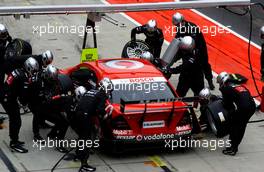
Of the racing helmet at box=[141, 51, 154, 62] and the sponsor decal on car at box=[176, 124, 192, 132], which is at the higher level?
the racing helmet at box=[141, 51, 154, 62]

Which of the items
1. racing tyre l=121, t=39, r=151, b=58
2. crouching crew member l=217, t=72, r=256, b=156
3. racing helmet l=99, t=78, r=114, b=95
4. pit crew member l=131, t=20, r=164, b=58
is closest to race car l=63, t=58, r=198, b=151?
racing helmet l=99, t=78, r=114, b=95

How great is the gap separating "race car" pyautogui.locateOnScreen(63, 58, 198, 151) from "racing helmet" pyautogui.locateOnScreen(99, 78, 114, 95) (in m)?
0.33

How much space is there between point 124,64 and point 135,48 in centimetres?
299

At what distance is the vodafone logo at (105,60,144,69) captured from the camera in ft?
57.2

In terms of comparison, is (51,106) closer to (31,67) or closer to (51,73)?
(51,73)

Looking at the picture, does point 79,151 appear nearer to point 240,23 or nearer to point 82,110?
point 82,110

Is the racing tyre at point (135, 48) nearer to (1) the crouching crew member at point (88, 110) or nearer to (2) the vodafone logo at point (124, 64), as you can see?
(2) the vodafone logo at point (124, 64)

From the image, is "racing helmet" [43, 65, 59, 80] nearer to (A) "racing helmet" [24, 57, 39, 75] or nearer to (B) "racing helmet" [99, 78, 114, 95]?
(A) "racing helmet" [24, 57, 39, 75]

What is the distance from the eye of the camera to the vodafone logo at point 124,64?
17.4 meters

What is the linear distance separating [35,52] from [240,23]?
7.33m

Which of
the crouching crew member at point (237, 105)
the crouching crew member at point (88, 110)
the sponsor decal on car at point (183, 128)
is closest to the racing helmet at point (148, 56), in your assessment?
the crouching crew member at point (237, 105)

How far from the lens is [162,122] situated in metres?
16.1

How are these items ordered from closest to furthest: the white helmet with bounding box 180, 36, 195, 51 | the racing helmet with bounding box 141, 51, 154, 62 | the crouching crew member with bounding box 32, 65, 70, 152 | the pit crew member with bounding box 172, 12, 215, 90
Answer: the crouching crew member with bounding box 32, 65, 70, 152
the white helmet with bounding box 180, 36, 195, 51
the racing helmet with bounding box 141, 51, 154, 62
the pit crew member with bounding box 172, 12, 215, 90

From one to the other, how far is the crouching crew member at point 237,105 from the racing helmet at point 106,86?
2.37 metres
